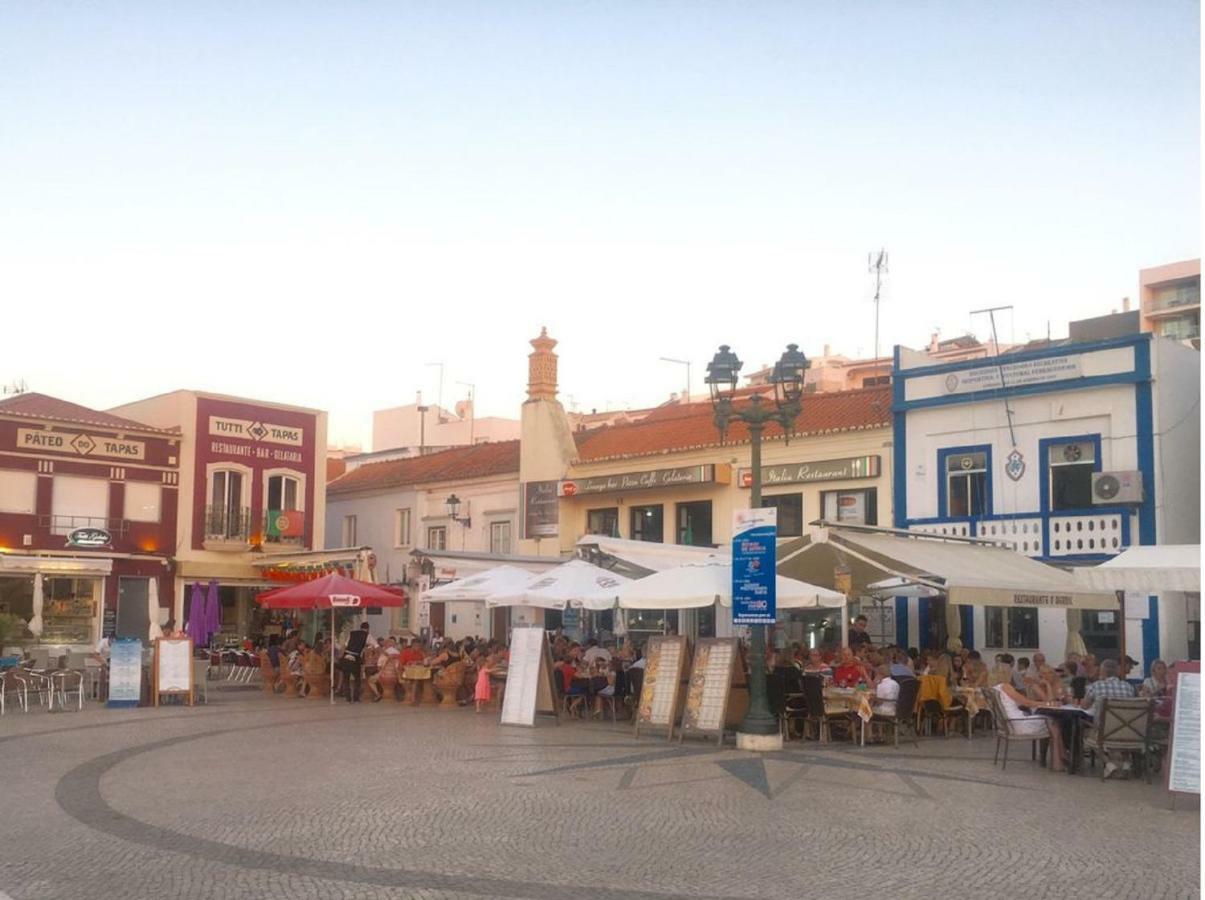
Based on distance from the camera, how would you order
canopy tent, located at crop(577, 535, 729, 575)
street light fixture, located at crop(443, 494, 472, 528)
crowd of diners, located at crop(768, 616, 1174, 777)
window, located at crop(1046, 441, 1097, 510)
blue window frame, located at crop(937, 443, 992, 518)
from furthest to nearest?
street light fixture, located at crop(443, 494, 472, 528) < blue window frame, located at crop(937, 443, 992, 518) < window, located at crop(1046, 441, 1097, 510) < canopy tent, located at crop(577, 535, 729, 575) < crowd of diners, located at crop(768, 616, 1174, 777)

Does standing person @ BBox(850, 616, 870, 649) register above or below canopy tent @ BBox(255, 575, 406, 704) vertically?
below

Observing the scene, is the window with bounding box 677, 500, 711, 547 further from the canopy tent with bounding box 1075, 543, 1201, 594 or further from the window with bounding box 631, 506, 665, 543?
the canopy tent with bounding box 1075, 543, 1201, 594

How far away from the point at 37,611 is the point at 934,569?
24.8 meters

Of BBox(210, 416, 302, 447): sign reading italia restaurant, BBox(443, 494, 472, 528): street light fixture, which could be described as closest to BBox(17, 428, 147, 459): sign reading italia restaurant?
BBox(210, 416, 302, 447): sign reading italia restaurant

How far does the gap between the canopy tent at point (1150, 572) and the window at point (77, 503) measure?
95.6 feet

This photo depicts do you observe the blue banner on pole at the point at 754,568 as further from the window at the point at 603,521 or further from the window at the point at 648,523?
the window at the point at 603,521

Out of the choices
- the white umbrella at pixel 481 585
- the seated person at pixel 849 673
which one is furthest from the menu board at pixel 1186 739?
the white umbrella at pixel 481 585

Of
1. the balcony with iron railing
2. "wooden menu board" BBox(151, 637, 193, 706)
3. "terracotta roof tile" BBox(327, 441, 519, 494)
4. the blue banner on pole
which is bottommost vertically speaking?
"wooden menu board" BBox(151, 637, 193, 706)

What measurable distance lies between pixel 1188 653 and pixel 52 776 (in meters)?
19.2

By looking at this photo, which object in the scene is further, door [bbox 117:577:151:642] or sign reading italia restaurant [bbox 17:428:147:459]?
door [bbox 117:577:151:642]

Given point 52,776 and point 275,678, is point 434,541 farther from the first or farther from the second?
point 52,776

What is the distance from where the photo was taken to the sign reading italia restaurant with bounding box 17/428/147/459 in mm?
35625

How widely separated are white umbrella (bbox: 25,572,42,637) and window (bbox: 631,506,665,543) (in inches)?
609

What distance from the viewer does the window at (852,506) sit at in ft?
94.9
